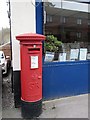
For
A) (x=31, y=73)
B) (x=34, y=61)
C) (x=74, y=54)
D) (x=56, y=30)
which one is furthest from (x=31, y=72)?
(x=74, y=54)

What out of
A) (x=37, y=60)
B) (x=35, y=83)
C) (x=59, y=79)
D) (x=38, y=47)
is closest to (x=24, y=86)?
(x=35, y=83)

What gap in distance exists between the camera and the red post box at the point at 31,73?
398 cm

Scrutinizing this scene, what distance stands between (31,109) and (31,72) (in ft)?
2.61

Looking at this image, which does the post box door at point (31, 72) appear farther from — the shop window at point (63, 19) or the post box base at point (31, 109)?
the shop window at point (63, 19)

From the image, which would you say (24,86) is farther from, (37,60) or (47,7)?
(47,7)

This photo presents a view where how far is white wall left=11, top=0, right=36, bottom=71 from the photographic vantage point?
4555 mm

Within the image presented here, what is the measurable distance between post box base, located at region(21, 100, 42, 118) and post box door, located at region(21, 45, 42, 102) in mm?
91

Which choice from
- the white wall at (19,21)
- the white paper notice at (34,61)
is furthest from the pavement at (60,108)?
the white paper notice at (34,61)

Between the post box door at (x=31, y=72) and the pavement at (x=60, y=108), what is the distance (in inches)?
21.0

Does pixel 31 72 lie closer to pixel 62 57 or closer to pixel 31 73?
pixel 31 73

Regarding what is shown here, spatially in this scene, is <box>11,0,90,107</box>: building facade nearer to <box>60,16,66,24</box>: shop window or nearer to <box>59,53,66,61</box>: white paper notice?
<box>60,16,66,24</box>: shop window

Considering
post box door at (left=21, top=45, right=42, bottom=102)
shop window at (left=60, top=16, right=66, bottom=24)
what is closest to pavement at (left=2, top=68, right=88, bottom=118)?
post box door at (left=21, top=45, right=42, bottom=102)

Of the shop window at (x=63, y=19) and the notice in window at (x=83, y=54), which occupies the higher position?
the shop window at (x=63, y=19)

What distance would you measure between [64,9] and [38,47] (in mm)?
1802
